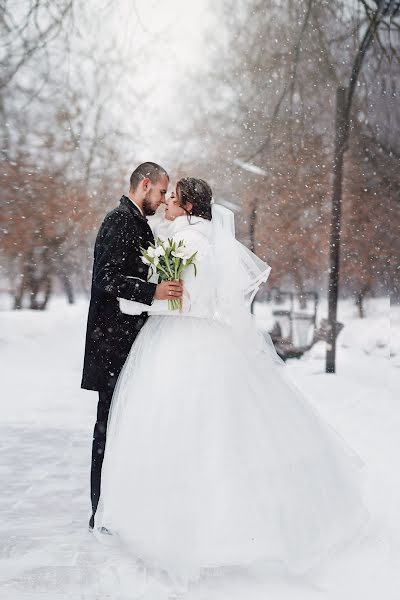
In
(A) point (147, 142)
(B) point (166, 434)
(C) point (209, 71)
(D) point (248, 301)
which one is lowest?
(B) point (166, 434)

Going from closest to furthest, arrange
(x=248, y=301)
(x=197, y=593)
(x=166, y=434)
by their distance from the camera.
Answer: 1. (x=197, y=593)
2. (x=166, y=434)
3. (x=248, y=301)

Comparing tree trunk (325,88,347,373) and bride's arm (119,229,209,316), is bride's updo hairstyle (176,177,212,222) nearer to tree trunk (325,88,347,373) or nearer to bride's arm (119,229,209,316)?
bride's arm (119,229,209,316)

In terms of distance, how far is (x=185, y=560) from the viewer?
2.94 meters

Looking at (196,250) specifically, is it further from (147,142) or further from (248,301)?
(147,142)

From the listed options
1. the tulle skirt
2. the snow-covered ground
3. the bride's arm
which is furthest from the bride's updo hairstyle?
the snow-covered ground

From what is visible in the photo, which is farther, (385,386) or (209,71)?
(209,71)

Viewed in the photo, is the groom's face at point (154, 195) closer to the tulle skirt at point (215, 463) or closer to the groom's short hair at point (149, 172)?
the groom's short hair at point (149, 172)

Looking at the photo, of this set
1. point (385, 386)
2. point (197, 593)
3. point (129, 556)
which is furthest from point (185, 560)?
point (385, 386)

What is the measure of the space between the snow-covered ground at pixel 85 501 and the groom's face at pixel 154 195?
6.01 feet

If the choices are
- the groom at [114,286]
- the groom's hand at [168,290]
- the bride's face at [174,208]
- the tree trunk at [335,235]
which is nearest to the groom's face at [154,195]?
the groom at [114,286]

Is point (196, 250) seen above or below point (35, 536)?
above

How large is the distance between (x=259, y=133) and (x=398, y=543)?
12.8 m

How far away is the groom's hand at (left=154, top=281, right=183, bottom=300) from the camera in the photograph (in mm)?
3312

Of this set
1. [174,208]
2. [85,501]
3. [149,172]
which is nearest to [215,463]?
[174,208]
